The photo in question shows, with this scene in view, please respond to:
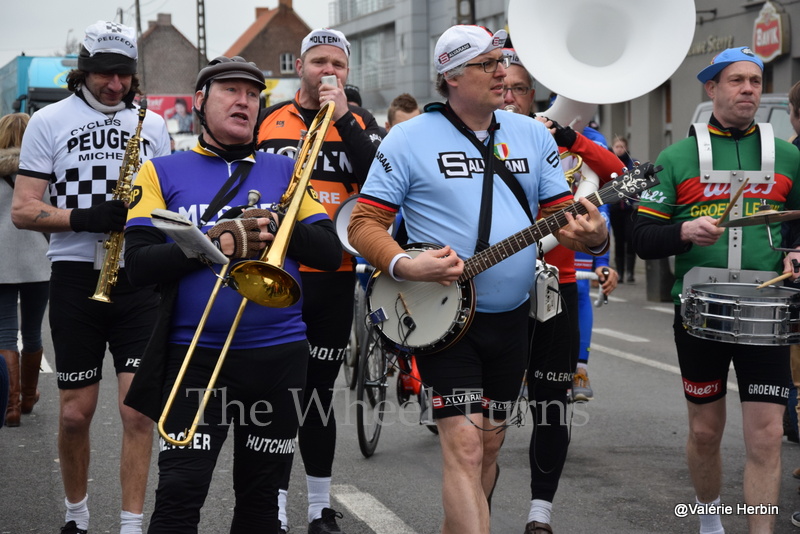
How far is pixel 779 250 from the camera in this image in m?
4.74

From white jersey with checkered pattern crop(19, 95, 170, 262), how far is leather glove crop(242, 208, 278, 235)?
1.66m

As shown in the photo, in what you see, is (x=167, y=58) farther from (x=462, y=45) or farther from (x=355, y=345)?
(x=462, y=45)

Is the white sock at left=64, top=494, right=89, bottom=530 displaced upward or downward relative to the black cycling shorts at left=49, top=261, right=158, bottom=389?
downward

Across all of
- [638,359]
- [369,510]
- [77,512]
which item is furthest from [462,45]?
[638,359]

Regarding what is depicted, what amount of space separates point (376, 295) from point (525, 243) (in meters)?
0.62

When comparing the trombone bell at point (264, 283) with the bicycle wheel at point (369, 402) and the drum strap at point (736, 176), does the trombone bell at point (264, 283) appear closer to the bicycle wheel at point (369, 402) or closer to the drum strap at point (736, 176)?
the drum strap at point (736, 176)

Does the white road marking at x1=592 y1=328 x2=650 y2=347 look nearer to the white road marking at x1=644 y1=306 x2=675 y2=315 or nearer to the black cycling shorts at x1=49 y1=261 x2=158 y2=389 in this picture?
the white road marking at x1=644 y1=306 x2=675 y2=315

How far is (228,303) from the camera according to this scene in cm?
379

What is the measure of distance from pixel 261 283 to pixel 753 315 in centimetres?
214

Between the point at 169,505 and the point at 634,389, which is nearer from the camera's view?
the point at 169,505

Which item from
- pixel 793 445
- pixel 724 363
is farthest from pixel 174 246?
pixel 793 445

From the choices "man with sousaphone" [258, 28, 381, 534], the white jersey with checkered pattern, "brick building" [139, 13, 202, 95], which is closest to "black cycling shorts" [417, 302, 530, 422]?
"man with sousaphone" [258, 28, 381, 534]

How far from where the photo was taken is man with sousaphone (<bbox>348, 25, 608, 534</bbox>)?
13.9 ft

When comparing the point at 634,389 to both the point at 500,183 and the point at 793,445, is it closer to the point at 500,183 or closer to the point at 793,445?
the point at 793,445
